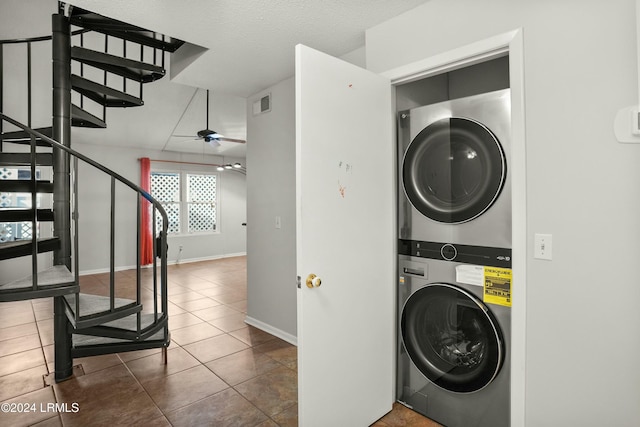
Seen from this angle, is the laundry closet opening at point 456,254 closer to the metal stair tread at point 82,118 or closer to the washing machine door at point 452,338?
the washing machine door at point 452,338

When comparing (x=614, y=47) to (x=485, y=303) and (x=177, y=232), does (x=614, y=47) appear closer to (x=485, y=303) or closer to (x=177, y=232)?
(x=485, y=303)

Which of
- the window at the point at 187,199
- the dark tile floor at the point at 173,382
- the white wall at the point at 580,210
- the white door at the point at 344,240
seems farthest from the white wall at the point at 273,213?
the window at the point at 187,199

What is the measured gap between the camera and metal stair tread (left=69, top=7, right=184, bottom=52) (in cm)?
256

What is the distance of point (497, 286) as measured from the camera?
1.73 meters

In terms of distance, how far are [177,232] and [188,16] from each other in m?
6.17

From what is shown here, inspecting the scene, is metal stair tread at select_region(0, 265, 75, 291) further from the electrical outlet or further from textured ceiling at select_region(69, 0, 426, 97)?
the electrical outlet

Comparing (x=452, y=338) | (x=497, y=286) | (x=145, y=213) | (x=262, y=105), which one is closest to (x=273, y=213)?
(x=262, y=105)

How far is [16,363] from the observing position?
2820 millimetres

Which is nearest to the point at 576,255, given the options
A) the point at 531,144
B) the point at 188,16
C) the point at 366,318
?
the point at 531,144

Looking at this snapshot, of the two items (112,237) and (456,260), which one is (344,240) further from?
(112,237)

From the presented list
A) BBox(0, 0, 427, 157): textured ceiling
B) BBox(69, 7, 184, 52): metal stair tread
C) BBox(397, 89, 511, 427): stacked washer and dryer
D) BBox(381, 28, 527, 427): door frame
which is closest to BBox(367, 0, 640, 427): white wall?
BBox(381, 28, 527, 427): door frame

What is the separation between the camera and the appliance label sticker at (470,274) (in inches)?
70.1

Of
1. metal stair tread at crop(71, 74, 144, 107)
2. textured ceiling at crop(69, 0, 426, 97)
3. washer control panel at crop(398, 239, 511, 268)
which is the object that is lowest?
washer control panel at crop(398, 239, 511, 268)

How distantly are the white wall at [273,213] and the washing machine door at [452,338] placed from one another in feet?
4.45
